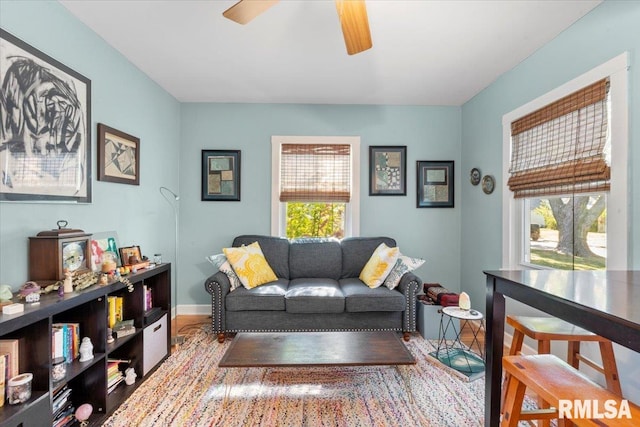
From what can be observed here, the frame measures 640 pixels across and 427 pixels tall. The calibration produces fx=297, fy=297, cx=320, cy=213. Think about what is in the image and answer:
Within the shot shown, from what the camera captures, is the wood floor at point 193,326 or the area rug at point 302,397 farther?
the wood floor at point 193,326

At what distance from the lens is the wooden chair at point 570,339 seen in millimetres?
1450

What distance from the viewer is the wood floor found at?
3.06 m

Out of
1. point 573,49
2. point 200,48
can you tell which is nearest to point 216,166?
point 200,48

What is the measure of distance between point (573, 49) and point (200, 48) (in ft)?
9.48

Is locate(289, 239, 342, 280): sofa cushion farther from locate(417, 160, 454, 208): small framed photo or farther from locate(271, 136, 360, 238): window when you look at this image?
locate(417, 160, 454, 208): small framed photo

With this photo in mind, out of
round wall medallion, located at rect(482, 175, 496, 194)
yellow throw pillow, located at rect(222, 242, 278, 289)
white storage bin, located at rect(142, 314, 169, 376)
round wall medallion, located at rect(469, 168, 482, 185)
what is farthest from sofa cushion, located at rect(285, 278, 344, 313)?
round wall medallion, located at rect(469, 168, 482, 185)

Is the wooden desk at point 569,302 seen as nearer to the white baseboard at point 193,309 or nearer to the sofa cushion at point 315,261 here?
the sofa cushion at point 315,261

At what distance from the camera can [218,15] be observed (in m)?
2.08

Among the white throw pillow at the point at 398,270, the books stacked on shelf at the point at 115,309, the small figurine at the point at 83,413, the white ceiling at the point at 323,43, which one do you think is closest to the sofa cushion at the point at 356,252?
the white throw pillow at the point at 398,270

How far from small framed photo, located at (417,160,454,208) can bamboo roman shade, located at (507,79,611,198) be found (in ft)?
3.42

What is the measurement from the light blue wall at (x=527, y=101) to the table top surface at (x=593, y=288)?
0.65 metres

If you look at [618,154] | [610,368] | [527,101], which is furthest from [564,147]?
[610,368]

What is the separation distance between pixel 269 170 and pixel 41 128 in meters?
2.25

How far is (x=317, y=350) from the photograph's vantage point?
2.06m
